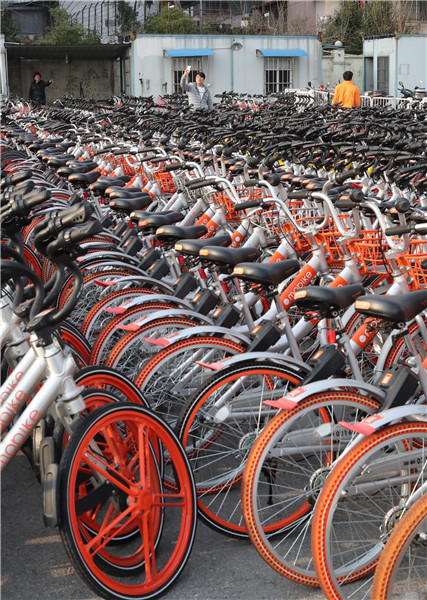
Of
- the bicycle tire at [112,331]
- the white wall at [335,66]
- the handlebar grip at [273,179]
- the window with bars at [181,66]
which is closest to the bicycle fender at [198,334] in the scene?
the bicycle tire at [112,331]

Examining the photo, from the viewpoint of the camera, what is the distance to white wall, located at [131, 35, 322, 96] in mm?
28703

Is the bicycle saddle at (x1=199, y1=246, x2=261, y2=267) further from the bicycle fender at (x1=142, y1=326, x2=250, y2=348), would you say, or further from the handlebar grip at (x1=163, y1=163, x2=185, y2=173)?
the handlebar grip at (x1=163, y1=163, x2=185, y2=173)

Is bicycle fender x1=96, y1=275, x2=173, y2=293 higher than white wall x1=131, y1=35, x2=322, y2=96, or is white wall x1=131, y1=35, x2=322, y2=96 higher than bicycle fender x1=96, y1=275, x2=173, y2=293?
white wall x1=131, y1=35, x2=322, y2=96

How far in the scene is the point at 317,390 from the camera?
121 inches

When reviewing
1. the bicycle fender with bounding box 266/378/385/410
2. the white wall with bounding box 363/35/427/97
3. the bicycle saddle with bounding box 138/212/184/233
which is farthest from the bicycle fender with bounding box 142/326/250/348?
the white wall with bounding box 363/35/427/97

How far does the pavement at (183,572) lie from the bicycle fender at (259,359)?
0.75 metres

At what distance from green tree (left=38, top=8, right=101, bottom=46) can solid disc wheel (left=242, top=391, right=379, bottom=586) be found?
34.2 m

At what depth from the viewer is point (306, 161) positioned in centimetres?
738

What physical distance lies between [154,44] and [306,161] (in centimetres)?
2279

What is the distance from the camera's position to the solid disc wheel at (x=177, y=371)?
3.86 m

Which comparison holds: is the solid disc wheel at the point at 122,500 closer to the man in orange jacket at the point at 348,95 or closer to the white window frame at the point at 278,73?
the man in orange jacket at the point at 348,95

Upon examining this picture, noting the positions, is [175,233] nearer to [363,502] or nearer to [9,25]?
[363,502]

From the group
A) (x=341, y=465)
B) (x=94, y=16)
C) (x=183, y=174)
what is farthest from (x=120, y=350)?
(x=94, y=16)

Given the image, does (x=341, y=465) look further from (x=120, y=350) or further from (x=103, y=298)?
(x=103, y=298)
